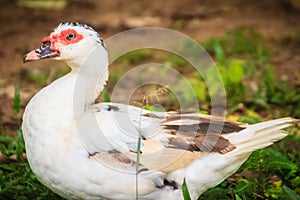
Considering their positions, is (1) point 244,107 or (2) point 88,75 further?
(1) point 244,107

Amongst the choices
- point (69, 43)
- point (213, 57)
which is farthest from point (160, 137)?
point (213, 57)

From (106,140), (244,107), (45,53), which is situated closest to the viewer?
(106,140)

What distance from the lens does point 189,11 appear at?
7129mm

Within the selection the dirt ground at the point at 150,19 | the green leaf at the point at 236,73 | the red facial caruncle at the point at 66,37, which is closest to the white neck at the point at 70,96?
the red facial caruncle at the point at 66,37

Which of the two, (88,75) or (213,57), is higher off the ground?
(88,75)

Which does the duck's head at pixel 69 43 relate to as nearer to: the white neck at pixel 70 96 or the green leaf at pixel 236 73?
the white neck at pixel 70 96

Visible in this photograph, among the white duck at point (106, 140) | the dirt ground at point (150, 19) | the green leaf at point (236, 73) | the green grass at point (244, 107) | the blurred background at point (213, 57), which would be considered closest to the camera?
the white duck at point (106, 140)

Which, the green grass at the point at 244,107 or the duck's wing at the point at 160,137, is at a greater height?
the duck's wing at the point at 160,137

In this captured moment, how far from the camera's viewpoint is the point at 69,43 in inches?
126

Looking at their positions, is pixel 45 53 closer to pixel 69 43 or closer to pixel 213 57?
pixel 69 43

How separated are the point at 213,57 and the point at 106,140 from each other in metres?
3.03

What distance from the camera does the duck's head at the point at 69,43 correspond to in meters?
3.20

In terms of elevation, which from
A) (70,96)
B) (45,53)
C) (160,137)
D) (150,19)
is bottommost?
(150,19)

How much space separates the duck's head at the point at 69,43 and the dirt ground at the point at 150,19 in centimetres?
268
